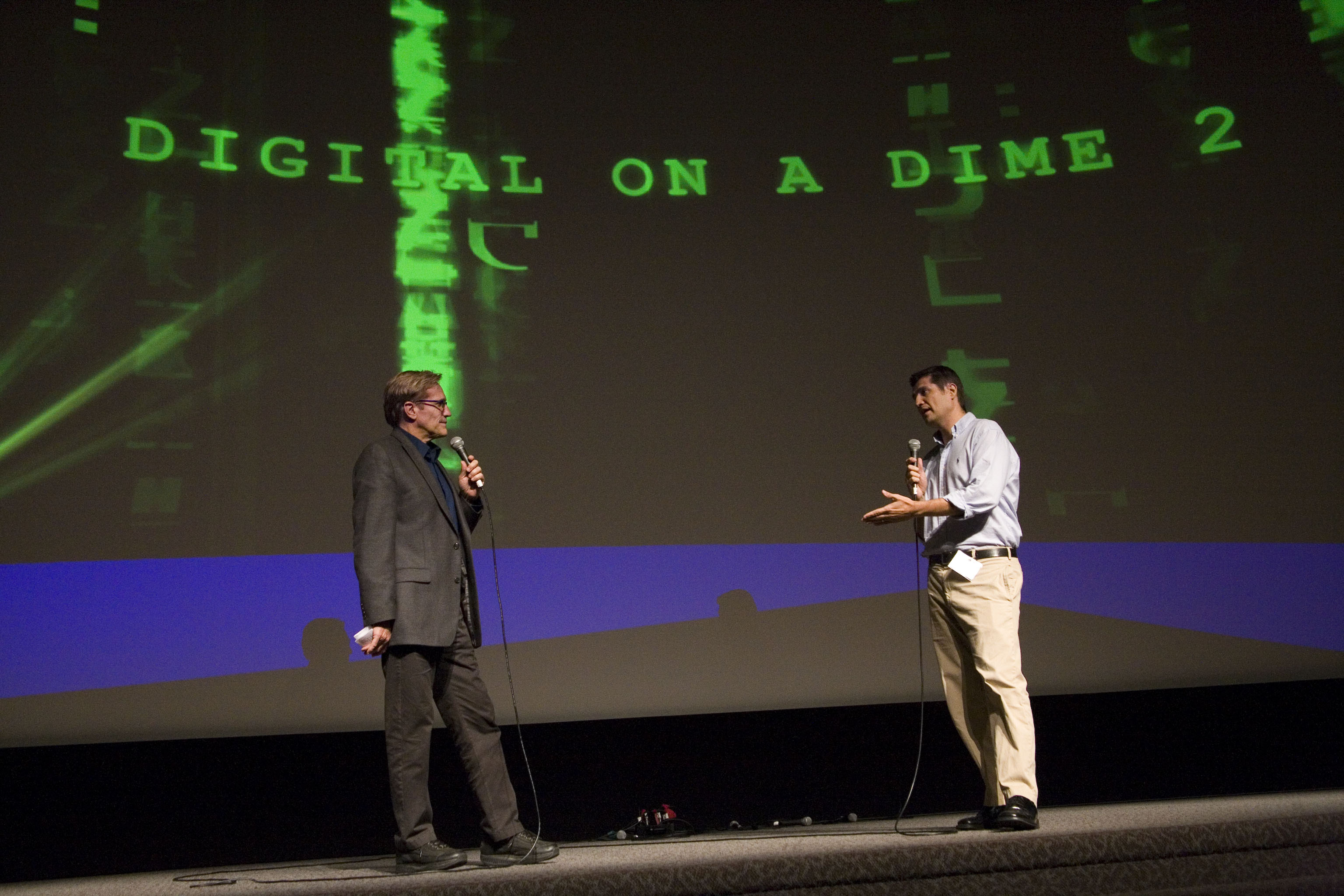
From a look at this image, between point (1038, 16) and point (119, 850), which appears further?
point (1038, 16)

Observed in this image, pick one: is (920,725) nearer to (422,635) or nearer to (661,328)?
(661,328)

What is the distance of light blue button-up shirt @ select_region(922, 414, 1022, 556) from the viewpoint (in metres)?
2.55

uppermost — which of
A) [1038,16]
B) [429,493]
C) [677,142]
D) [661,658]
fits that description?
[1038,16]

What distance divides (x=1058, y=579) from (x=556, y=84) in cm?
261

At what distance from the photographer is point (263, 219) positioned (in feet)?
11.4

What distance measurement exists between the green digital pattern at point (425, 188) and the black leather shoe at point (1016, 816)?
213 cm

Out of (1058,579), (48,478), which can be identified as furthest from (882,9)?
(48,478)

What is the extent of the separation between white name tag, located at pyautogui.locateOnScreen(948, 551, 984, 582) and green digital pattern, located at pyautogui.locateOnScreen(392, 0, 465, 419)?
178 cm

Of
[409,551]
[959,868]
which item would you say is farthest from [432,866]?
[959,868]

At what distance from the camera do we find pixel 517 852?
233 cm

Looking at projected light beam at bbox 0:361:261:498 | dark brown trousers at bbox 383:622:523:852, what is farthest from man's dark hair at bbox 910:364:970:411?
projected light beam at bbox 0:361:261:498

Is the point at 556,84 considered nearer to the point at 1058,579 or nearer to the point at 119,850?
the point at 1058,579

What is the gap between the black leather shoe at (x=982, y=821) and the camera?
238 cm

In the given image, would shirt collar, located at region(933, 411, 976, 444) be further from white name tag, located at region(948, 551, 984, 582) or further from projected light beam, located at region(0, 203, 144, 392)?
projected light beam, located at region(0, 203, 144, 392)
